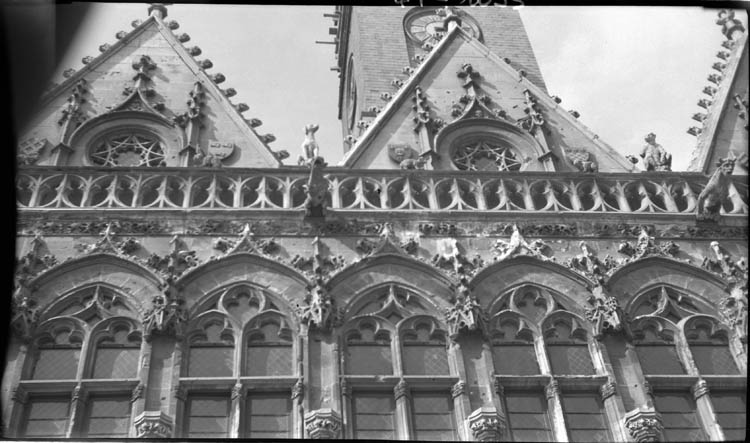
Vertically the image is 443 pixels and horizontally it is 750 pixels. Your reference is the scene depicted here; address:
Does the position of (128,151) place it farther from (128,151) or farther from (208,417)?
(208,417)

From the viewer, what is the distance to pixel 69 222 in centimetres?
1641

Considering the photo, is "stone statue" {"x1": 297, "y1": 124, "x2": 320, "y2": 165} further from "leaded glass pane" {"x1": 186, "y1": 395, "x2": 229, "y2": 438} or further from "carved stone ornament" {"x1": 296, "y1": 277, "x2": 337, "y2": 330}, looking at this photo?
"leaded glass pane" {"x1": 186, "y1": 395, "x2": 229, "y2": 438}

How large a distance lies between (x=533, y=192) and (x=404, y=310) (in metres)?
3.14

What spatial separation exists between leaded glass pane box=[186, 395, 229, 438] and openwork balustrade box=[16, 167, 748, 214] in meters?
3.23

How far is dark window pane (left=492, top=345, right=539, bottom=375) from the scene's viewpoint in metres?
15.2

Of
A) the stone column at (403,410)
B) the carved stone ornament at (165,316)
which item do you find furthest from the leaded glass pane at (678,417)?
the carved stone ornament at (165,316)

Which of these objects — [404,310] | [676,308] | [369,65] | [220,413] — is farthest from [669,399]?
[369,65]

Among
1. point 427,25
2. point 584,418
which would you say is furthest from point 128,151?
point 427,25

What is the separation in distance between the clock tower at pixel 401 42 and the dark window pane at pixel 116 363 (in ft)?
33.8

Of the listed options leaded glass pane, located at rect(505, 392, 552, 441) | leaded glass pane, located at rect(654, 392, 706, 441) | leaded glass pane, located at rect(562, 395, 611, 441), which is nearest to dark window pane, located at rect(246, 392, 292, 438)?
leaded glass pane, located at rect(505, 392, 552, 441)

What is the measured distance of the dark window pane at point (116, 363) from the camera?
14.7 metres

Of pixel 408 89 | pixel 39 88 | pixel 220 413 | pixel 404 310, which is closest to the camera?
pixel 39 88

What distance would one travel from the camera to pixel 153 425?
13898 millimetres

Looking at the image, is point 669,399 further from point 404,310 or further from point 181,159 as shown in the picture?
point 181,159
